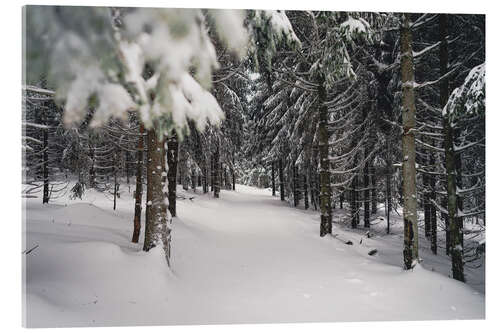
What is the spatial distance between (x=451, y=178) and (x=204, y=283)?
462cm

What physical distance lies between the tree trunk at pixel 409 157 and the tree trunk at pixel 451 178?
0.78 meters

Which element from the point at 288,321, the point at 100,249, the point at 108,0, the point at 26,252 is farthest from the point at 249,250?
the point at 108,0

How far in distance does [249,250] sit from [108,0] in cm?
496

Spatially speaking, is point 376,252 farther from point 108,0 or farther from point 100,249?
point 108,0

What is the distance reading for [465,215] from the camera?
593cm

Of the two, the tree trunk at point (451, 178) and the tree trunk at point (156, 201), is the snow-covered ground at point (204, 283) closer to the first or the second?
the tree trunk at point (156, 201)

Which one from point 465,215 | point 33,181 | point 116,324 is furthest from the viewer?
point 465,215

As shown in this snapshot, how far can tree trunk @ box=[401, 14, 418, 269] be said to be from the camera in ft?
19.0

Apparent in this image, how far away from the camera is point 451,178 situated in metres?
6.17

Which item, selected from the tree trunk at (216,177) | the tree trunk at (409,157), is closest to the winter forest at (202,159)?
the tree trunk at (409,157)

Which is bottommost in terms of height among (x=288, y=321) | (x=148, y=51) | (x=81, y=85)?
(x=288, y=321)

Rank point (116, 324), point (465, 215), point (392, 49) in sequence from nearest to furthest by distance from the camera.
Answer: point (116, 324), point (465, 215), point (392, 49)

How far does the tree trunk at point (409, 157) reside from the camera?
5781 mm

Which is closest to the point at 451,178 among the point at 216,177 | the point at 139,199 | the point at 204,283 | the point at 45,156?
the point at 204,283
